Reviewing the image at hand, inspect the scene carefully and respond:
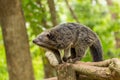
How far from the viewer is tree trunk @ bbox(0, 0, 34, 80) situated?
Result: 4637mm

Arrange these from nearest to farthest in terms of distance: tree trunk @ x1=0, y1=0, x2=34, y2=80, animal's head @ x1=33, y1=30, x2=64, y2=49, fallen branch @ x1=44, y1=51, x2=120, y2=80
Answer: fallen branch @ x1=44, y1=51, x2=120, y2=80, animal's head @ x1=33, y1=30, x2=64, y2=49, tree trunk @ x1=0, y1=0, x2=34, y2=80

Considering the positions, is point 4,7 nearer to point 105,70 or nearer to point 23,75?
point 23,75

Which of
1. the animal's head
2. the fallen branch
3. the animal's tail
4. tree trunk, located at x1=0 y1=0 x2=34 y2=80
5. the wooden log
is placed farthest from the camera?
tree trunk, located at x1=0 y1=0 x2=34 y2=80

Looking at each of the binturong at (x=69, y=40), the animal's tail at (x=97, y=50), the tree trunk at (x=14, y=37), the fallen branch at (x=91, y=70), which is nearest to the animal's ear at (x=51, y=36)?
the binturong at (x=69, y=40)

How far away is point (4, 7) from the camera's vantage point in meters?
4.64

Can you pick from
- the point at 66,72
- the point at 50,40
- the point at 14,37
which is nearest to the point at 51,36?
the point at 50,40

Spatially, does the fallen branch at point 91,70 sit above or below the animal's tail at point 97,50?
below

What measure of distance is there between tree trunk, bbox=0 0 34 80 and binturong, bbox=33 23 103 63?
1.08 metres

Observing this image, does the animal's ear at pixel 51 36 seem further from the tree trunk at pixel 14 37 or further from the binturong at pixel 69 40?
the tree trunk at pixel 14 37

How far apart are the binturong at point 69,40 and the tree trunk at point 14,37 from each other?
1079 mm

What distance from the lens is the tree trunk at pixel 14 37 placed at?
4.64 meters

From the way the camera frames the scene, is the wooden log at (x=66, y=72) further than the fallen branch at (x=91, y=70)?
Yes

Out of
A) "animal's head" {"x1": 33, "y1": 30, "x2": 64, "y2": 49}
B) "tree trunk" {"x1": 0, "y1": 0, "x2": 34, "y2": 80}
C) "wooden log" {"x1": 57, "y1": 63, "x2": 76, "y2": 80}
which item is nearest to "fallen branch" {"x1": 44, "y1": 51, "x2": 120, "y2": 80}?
"wooden log" {"x1": 57, "y1": 63, "x2": 76, "y2": 80}

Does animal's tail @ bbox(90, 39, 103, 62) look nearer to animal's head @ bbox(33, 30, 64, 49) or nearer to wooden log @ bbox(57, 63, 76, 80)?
animal's head @ bbox(33, 30, 64, 49)
